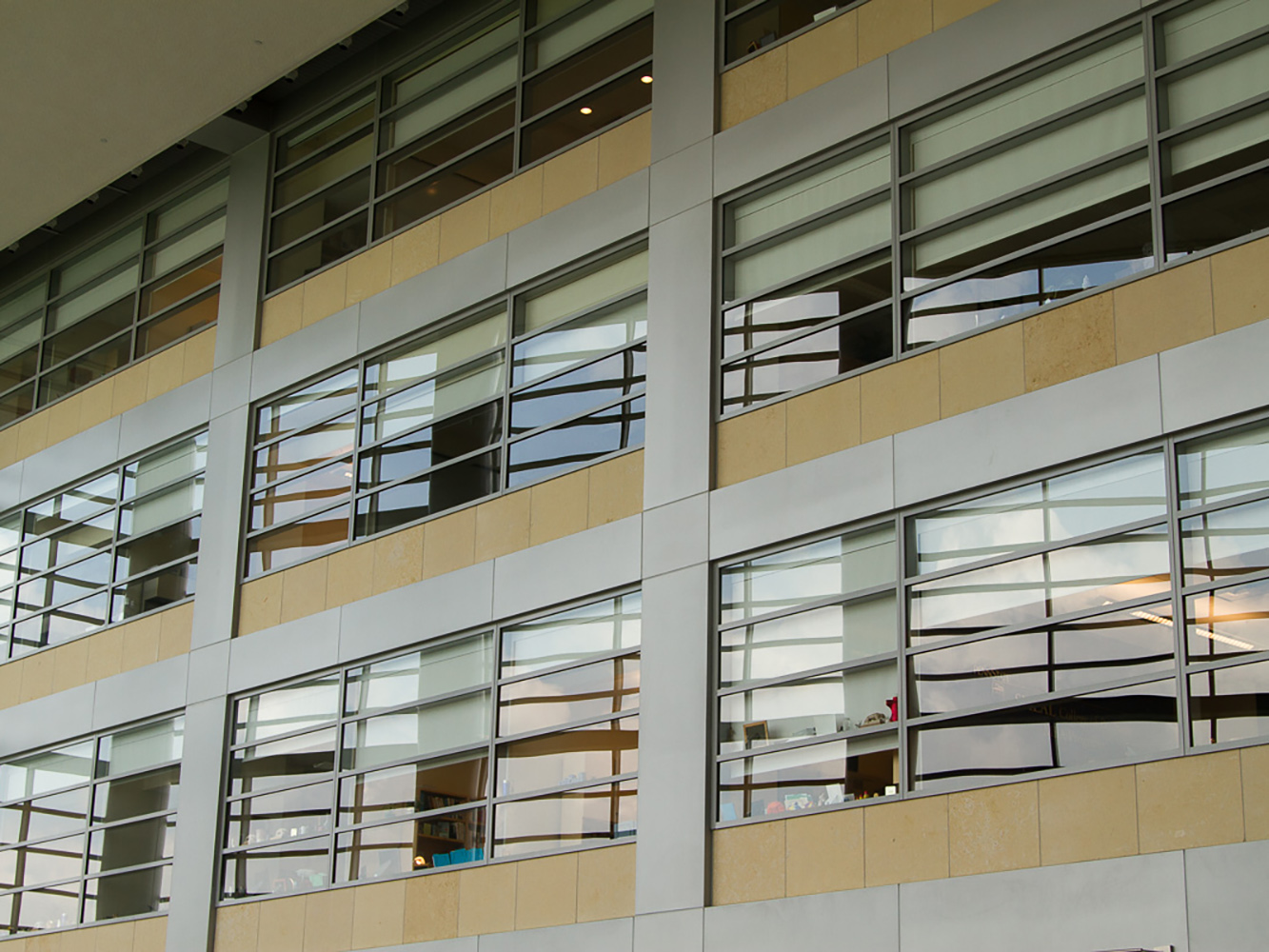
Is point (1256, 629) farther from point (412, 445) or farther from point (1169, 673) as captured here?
point (412, 445)

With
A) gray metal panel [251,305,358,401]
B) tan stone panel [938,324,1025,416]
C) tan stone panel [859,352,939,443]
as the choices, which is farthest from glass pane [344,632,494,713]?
tan stone panel [938,324,1025,416]

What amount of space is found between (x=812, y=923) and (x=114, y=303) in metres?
14.5

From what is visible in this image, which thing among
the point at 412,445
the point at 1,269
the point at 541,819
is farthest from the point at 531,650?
the point at 1,269

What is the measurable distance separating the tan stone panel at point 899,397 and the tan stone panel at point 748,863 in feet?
10.6

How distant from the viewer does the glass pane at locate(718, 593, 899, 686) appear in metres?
12.4

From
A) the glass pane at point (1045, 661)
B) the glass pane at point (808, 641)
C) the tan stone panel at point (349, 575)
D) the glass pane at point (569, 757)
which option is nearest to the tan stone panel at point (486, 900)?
the glass pane at point (569, 757)

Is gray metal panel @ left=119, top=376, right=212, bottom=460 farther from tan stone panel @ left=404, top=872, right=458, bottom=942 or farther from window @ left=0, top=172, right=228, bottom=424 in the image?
tan stone panel @ left=404, top=872, right=458, bottom=942

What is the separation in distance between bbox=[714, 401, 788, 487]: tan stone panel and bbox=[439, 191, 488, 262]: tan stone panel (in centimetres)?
439

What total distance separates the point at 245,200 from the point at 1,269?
652 centimetres

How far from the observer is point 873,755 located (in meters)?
12.1

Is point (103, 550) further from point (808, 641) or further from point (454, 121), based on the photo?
point (808, 641)

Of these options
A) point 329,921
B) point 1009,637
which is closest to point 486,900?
point 329,921

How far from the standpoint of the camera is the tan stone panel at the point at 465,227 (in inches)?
671

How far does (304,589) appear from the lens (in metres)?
17.5
